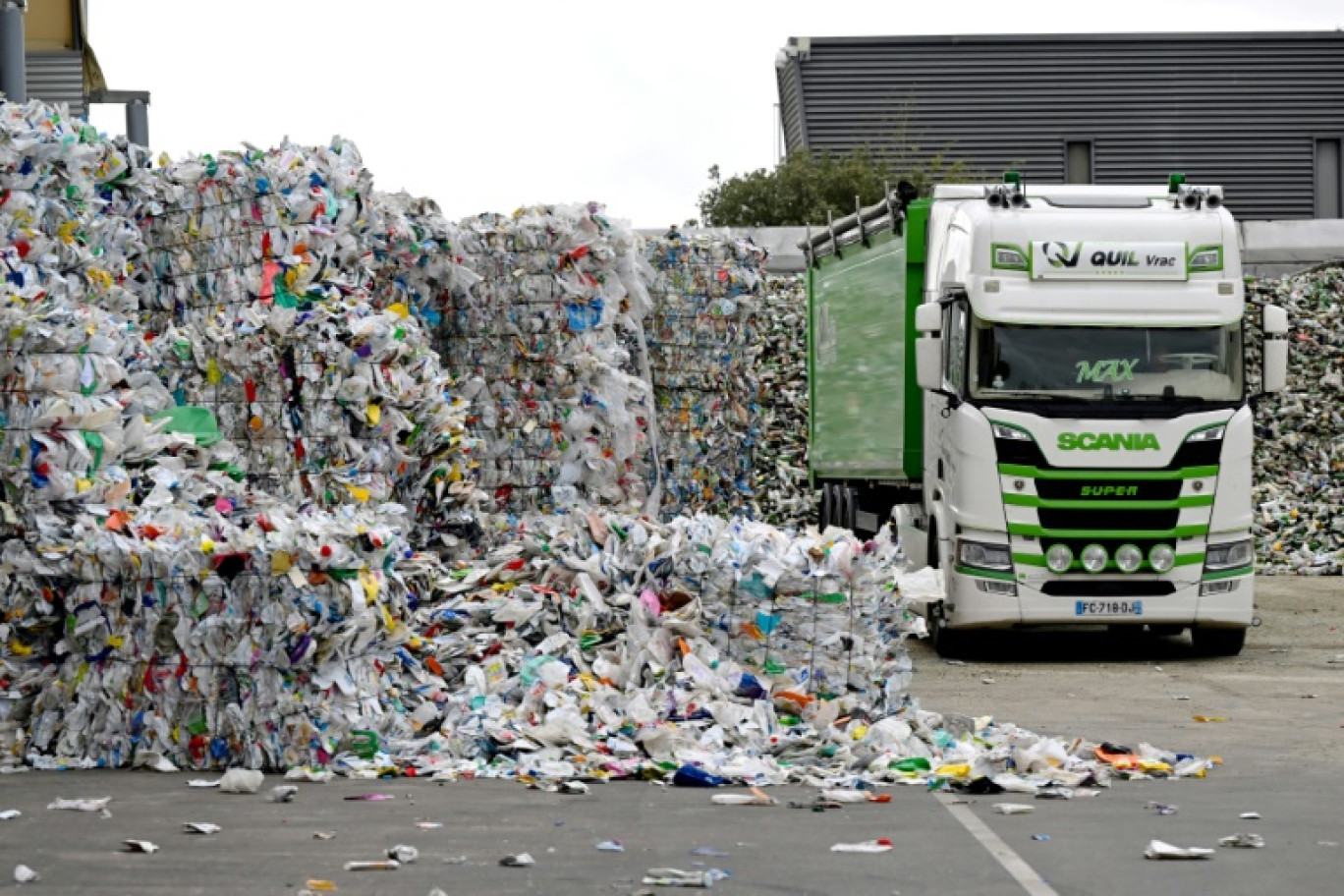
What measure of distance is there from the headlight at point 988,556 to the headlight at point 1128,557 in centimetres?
82

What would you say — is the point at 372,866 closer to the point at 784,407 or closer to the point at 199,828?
the point at 199,828

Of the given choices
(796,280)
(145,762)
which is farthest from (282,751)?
(796,280)

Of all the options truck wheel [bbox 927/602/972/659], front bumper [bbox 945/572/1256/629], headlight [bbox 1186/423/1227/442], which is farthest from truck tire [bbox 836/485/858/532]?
headlight [bbox 1186/423/1227/442]

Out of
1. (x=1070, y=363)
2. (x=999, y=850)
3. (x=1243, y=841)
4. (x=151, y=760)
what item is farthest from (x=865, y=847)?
(x=1070, y=363)

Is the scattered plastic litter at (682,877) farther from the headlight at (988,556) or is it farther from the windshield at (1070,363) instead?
the windshield at (1070,363)

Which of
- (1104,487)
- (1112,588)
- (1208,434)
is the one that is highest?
(1208,434)

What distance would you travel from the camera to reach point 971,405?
16891mm

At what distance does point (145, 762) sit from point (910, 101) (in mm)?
44608

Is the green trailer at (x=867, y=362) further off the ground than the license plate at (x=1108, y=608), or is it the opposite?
the green trailer at (x=867, y=362)

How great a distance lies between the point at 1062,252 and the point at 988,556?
7.73ft

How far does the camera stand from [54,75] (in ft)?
114

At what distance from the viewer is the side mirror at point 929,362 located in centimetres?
1728

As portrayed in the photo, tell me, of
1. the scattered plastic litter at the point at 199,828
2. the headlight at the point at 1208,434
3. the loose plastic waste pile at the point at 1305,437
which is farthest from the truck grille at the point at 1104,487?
the loose plastic waste pile at the point at 1305,437

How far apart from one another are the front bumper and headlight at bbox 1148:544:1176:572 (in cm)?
10
